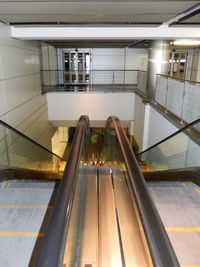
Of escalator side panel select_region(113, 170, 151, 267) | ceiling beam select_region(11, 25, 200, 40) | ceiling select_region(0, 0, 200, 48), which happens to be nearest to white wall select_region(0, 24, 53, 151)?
ceiling beam select_region(11, 25, 200, 40)

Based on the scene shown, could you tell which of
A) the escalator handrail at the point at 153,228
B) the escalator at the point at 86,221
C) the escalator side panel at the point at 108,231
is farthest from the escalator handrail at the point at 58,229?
the escalator side panel at the point at 108,231

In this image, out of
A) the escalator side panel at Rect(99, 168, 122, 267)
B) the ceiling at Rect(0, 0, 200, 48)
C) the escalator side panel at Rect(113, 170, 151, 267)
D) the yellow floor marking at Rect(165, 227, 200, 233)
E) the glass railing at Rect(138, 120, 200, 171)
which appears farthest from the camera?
the glass railing at Rect(138, 120, 200, 171)

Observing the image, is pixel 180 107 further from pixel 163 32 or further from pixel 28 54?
pixel 28 54

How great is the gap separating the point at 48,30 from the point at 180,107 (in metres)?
3.86

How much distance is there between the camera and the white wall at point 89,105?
37.1ft

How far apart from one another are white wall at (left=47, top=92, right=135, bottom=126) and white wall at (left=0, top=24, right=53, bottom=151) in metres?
0.94

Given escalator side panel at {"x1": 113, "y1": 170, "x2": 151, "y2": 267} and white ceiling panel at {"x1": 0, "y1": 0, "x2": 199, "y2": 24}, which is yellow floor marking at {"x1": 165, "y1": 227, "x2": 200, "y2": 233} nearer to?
escalator side panel at {"x1": 113, "y1": 170, "x2": 151, "y2": 267}

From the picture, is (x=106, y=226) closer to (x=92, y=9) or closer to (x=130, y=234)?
(x=130, y=234)

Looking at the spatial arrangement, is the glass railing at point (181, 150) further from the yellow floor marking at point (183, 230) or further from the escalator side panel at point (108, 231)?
the escalator side panel at point (108, 231)

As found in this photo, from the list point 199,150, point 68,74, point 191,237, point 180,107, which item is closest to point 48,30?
point 180,107

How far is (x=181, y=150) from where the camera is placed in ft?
15.4

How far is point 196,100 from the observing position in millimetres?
5164

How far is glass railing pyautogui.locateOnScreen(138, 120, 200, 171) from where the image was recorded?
162 inches

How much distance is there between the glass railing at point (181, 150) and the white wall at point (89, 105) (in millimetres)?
5827
